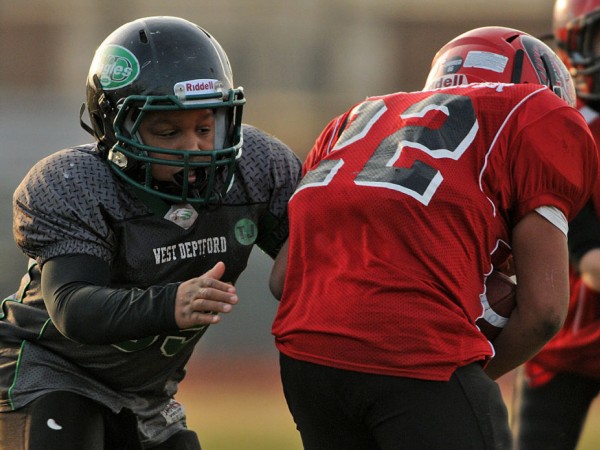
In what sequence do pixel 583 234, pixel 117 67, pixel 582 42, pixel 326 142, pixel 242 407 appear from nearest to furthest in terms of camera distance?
pixel 326 142 < pixel 117 67 < pixel 583 234 < pixel 582 42 < pixel 242 407

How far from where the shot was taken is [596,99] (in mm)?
4438

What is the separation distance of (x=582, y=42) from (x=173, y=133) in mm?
2214

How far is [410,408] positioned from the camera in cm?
251

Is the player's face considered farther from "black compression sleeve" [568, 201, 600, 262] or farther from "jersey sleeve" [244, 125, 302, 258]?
"black compression sleeve" [568, 201, 600, 262]

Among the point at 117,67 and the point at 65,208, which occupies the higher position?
the point at 117,67

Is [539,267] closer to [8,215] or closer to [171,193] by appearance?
[171,193]

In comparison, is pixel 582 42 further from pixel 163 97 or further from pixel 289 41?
pixel 289 41

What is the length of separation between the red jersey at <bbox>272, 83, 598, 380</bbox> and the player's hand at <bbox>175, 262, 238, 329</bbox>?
19 centimetres

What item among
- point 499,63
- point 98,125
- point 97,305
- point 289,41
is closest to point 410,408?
point 97,305

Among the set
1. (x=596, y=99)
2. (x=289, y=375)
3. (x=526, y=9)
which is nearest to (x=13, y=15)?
(x=526, y=9)

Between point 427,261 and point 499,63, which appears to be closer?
point 427,261

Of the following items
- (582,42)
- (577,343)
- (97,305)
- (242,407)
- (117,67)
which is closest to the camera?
(97,305)

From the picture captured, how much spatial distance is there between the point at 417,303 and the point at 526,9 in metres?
17.7

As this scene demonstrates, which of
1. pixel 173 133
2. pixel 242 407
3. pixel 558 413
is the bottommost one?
pixel 242 407
